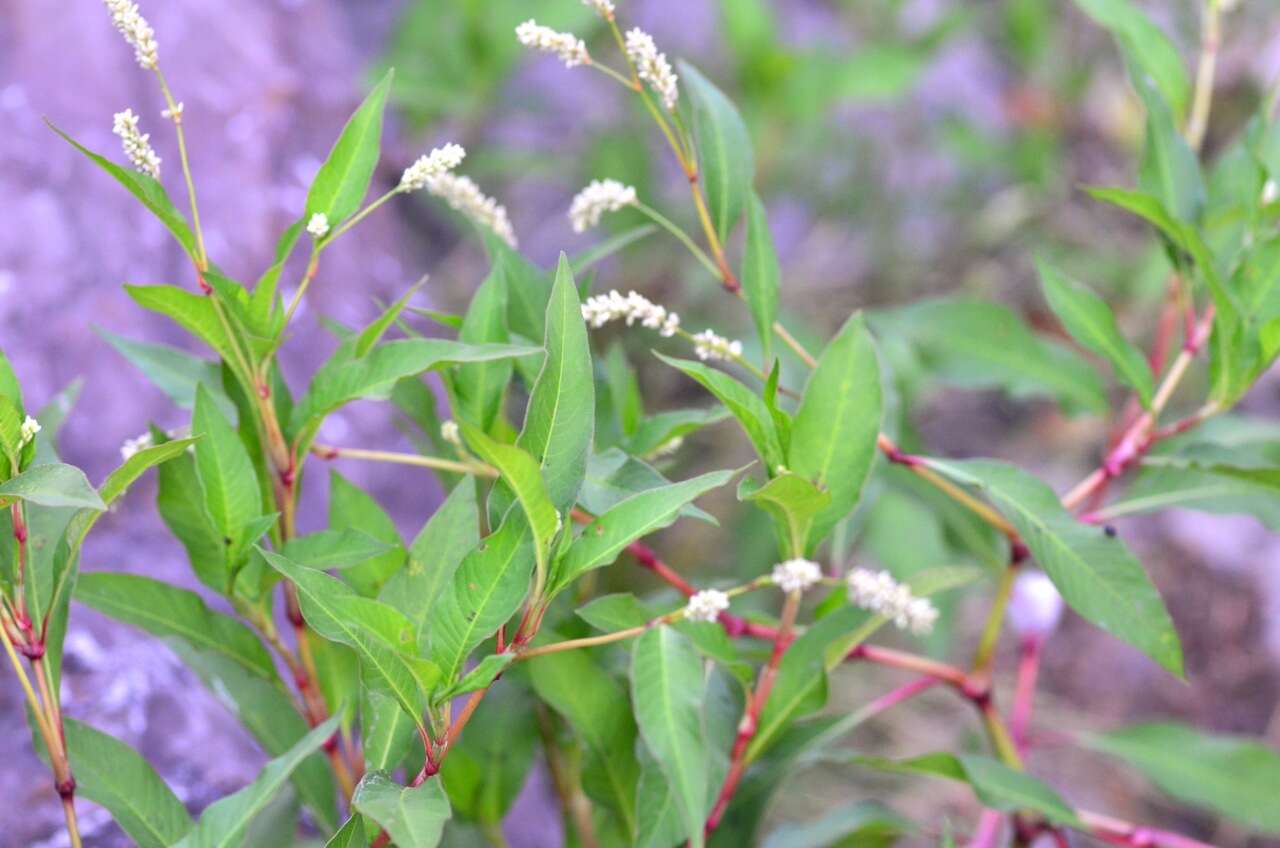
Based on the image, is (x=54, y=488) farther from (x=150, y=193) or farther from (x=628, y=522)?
(x=628, y=522)

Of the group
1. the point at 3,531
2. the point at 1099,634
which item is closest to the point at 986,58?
the point at 1099,634

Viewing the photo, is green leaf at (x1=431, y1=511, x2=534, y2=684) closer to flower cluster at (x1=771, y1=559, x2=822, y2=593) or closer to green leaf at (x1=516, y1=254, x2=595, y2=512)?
green leaf at (x1=516, y1=254, x2=595, y2=512)

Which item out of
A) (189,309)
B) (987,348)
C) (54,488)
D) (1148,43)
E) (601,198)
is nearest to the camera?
(54,488)

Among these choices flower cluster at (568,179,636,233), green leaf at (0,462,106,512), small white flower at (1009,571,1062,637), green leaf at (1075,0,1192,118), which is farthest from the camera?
small white flower at (1009,571,1062,637)

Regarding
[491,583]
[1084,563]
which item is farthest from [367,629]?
[1084,563]

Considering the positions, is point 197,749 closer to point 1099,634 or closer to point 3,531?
point 3,531

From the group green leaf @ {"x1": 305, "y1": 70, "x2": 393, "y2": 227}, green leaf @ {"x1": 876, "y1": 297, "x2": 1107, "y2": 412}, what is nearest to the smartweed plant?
green leaf @ {"x1": 305, "y1": 70, "x2": 393, "y2": 227}
